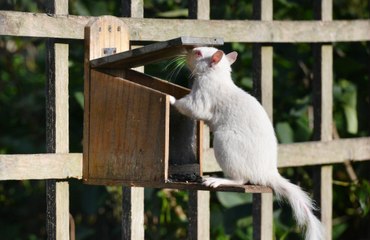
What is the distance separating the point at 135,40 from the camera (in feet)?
13.8

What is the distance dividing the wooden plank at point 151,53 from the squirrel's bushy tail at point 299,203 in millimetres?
574

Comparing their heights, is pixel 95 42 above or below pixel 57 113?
above

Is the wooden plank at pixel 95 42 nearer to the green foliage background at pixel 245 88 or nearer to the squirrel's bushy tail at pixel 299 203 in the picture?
the squirrel's bushy tail at pixel 299 203

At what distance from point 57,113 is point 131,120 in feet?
1.42

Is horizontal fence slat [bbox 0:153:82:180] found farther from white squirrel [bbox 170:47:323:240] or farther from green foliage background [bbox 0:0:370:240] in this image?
green foliage background [bbox 0:0:370:240]

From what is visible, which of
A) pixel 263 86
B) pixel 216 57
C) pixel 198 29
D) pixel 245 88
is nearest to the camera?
pixel 216 57

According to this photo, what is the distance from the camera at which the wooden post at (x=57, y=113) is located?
13.1 ft

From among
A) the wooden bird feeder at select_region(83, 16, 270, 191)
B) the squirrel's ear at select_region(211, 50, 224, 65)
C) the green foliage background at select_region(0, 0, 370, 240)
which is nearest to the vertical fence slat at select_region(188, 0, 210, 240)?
the wooden bird feeder at select_region(83, 16, 270, 191)

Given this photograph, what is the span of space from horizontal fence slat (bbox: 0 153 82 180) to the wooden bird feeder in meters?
0.12

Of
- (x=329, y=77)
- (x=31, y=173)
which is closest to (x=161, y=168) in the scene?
(x=31, y=173)

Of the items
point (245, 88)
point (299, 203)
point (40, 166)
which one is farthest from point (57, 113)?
Result: point (245, 88)

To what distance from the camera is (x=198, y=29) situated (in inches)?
172

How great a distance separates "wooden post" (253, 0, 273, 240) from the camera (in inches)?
183

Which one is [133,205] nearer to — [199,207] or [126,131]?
[199,207]
